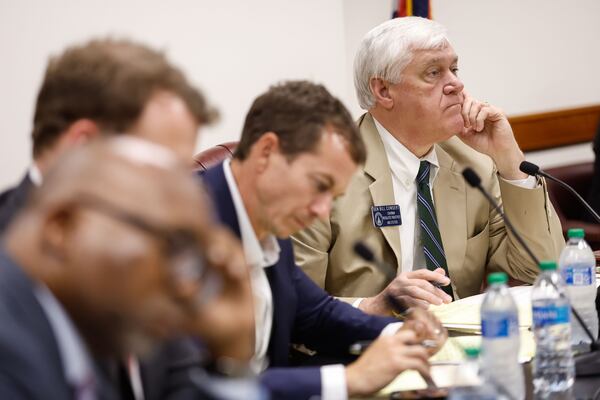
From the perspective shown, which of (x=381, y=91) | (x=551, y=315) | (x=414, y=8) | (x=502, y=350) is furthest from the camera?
(x=414, y=8)

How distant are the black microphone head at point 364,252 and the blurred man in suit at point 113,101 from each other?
1.83 ft

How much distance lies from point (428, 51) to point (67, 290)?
217 cm

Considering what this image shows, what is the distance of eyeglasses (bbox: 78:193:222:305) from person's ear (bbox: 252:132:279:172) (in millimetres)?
982

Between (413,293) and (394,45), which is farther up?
(394,45)

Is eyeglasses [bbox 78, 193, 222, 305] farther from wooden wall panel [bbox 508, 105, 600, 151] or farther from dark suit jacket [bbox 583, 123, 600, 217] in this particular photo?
wooden wall panel [bbox 508, 105, 600, 151]

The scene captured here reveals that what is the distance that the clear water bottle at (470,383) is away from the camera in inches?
56.0

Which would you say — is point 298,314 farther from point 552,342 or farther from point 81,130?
point 81,130

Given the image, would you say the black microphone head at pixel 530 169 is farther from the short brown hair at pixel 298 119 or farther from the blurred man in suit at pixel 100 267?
the blurred man in suit at pixel 100 267

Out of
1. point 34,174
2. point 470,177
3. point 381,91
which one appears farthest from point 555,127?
point 34,174

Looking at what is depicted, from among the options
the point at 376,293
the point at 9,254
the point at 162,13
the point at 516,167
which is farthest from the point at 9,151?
the point at 9,254

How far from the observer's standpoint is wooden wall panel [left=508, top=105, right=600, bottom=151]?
16.8 ft

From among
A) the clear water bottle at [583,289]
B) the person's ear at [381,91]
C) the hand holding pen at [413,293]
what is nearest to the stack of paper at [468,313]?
the hand holding pen at [413,293]

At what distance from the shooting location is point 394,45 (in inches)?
113

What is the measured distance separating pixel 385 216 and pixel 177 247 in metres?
1.90
